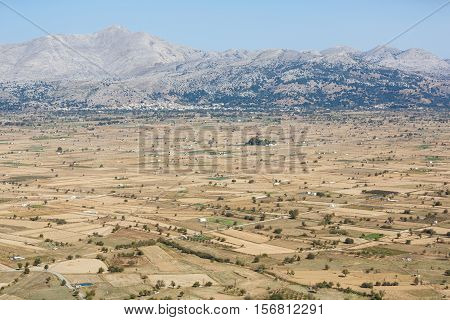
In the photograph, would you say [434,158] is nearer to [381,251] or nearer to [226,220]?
[226,220]

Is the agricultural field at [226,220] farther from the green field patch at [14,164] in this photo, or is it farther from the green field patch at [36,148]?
the green field patch at [14,164]

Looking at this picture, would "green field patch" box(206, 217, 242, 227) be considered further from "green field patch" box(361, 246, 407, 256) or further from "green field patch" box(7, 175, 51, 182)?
"green field patch" box(7, 175, 51, 182)

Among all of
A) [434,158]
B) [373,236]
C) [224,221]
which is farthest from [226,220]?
[434,158]

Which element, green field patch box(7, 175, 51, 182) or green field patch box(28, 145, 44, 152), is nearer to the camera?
green field patch box(7, 175, 51, 182)

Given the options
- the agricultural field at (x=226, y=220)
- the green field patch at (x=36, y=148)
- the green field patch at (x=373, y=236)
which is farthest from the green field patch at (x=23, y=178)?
the green field patch at (x=373, y=236)

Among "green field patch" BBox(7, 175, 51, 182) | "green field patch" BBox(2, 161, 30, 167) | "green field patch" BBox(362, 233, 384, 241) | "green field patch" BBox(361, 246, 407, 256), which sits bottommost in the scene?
"green field patch" BBox(361, 246, 407, 256)

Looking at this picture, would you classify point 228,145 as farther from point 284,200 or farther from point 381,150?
point 284,200

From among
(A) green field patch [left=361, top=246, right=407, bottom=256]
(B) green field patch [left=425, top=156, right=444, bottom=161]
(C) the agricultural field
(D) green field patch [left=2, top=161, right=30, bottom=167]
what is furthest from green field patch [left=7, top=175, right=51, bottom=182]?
(B) green field patch [left=425, top=156, right=444, bottom=161]
